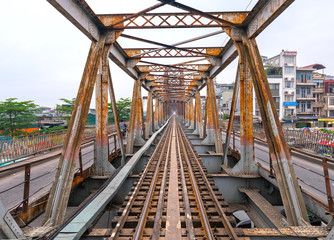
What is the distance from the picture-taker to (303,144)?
12.4m

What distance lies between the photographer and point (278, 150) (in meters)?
4.64

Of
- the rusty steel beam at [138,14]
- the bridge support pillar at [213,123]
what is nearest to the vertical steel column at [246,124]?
the rusty steel beam at [138,14]

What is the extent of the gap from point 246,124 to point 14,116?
25.7 metres

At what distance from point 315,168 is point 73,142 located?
10.5 meters

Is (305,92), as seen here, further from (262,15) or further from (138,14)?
(138,14)

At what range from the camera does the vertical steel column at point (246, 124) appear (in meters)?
6.70

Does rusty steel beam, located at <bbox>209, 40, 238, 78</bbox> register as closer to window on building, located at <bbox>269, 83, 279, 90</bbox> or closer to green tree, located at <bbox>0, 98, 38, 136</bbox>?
green tree, located at <bbox>0, 98, 38, 136</bbox>

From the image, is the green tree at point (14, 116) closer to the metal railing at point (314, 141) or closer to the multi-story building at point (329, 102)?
the metal railing at point (314, 141)

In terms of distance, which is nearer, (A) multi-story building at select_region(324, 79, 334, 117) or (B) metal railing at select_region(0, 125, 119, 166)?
A: (B) metal railing at select_region(0, 125, 119, 166)

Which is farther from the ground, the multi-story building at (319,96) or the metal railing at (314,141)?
the multi-story building at (319,96)

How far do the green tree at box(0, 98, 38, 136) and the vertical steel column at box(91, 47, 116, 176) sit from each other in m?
18.9

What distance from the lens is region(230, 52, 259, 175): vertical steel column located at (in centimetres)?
670

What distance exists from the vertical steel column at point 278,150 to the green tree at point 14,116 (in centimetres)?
2453

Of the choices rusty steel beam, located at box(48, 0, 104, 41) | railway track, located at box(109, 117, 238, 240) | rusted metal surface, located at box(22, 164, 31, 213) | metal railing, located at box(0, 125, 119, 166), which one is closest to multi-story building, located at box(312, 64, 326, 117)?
railway track, located at box(109, 117, 238, 240)
